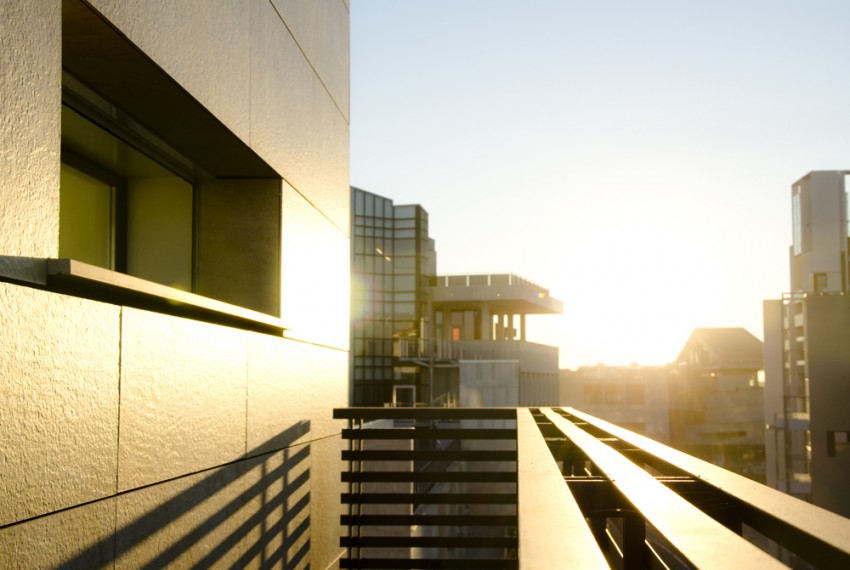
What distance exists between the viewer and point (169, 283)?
17.9ft

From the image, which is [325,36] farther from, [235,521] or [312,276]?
[235,521]

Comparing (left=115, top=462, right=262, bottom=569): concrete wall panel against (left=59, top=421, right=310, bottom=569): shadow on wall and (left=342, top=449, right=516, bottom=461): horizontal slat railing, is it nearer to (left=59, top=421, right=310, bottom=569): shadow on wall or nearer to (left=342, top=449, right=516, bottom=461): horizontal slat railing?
(left=59, top=421, right=310, bottom=569): shadow on wall

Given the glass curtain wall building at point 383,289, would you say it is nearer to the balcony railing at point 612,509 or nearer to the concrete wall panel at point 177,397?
the balcony railing at point 612,509

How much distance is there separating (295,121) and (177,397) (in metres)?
2.86

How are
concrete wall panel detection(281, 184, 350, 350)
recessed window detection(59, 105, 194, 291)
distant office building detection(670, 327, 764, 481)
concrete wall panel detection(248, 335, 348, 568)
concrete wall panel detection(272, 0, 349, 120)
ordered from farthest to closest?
1. distant office building detection(670, 327, 764, 481)
2. concrete wall panel detection(272, 0, 349, 120)
3. concrete wall panel detection(281, 184, 350, 350)
4. concrete wall panel detection(248, 335, 348, 568)
5. recessed window detection(59, 105, 194, 291)

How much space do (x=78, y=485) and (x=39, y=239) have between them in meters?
0.84

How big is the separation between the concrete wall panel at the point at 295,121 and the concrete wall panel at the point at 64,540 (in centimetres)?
258

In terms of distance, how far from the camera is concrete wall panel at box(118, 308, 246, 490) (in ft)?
11.3

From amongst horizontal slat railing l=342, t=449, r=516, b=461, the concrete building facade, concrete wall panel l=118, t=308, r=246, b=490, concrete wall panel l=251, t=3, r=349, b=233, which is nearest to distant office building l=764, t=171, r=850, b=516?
horizontal slat railing l=342, t=449, r=516, b=461

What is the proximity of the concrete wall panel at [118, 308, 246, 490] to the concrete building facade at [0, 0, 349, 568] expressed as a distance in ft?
0.04


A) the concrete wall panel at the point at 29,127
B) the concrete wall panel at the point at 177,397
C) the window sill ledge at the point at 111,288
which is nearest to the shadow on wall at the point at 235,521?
the concrete wall panel at the point at 177,397

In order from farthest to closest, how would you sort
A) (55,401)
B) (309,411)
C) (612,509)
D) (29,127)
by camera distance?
1. (309,411)
2. (612,509)
3. (55,401)
4. (29,127)

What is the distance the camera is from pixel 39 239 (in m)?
2.74

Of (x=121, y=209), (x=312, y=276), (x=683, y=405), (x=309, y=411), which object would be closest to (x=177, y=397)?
(x=121, y=209)
